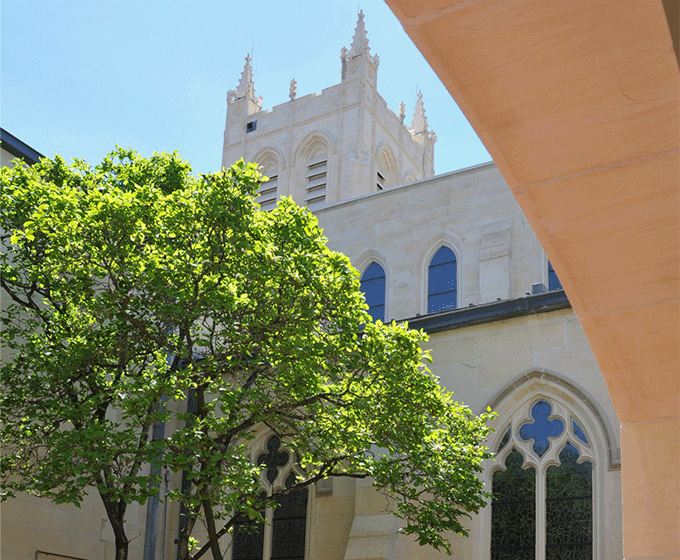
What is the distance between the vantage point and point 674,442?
11.8 ft

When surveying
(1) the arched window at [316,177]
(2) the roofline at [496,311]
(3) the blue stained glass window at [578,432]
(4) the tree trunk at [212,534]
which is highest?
(1) the arched window at [316,177]

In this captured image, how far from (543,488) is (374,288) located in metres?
10.2

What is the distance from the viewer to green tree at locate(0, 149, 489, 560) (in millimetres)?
12875

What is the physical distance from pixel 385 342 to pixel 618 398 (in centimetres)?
1038

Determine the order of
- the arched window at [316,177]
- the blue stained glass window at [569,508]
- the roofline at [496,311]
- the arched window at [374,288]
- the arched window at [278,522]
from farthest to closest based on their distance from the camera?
the arched window at [316,177] → the arched window at [374,288] → the arched window at [278,522] → the roofline at [496,311] → the blue stained glass window at [569,508]

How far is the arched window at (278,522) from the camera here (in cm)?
1828

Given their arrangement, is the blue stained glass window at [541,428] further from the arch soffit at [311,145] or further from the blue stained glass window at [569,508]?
the arch soffit at [311,145]

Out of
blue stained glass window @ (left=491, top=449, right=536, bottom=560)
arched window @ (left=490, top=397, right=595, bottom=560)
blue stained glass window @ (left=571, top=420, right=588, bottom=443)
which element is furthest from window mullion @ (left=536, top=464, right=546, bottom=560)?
blue stained glass window @ (left=571, top=420, right=588, bottom=443)

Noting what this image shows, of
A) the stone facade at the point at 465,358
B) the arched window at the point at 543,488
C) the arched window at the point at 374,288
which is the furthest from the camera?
the arched window at the point at 374,288

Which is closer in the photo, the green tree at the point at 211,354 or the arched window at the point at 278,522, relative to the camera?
the green tree at the point at 211,354

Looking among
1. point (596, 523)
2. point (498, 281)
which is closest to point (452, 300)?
point (498, 281)

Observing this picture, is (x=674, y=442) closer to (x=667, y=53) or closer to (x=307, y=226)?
(x=667, y=53)

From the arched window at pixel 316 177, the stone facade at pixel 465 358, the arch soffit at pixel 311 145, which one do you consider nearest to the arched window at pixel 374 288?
the stone facade at pixel 465 358

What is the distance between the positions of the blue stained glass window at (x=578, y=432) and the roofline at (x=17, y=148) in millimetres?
11226
